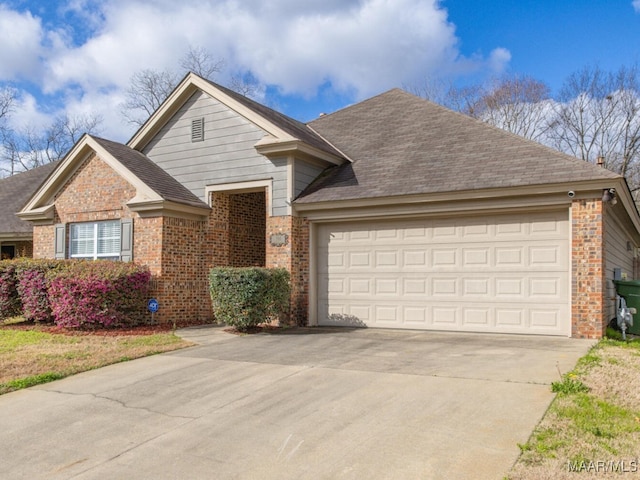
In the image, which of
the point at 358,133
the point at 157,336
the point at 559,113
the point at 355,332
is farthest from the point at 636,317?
the point at 559,113

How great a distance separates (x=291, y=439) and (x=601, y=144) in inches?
1265

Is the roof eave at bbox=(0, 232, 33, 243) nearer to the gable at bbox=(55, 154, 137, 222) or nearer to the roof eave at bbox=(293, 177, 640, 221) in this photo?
the gable at bbox=(55, 154, 137, 222)

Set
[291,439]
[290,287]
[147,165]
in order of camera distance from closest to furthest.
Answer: [291,439], [290,287], [147,165]

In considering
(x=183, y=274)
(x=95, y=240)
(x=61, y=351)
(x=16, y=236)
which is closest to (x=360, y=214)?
(x=183, y=274)

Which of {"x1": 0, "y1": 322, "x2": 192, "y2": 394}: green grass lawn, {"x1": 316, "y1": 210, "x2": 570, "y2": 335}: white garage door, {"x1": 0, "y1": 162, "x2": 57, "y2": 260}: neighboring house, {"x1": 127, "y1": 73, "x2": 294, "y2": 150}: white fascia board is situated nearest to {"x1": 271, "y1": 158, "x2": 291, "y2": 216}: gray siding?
{"x1": 127, "y1": 73, "x2": 294, "y2": 150}: white fascia board

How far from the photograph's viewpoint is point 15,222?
19.3 meters

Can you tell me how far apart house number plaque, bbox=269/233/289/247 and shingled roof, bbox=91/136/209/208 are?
2191 millimetres

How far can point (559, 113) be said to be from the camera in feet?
103

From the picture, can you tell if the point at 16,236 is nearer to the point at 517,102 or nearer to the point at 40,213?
the point at 40,213

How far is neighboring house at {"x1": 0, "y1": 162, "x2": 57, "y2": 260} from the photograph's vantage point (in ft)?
61.6

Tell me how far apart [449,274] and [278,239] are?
Answer: 4.03m

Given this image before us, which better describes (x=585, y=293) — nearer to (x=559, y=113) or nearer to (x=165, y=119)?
(x=165, y=119)

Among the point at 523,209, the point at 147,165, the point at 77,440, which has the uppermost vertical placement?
the point at 147,165

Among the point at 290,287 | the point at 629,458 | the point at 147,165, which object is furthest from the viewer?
the point at 147,165
